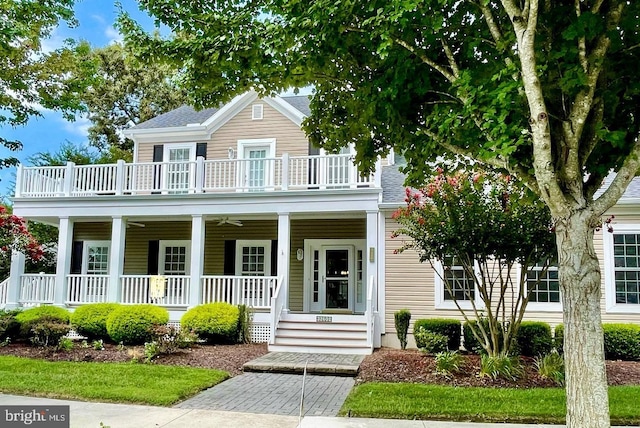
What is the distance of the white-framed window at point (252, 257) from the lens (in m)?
14.7

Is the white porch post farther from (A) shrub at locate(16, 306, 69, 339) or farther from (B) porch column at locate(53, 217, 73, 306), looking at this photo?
(B) porch column at locate(53, 217, 73, 306)

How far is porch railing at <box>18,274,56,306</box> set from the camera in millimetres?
13250

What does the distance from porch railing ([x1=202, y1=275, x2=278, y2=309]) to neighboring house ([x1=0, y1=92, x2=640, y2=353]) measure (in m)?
0.05

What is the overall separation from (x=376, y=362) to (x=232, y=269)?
266 inches

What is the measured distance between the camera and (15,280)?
1322 centimetres

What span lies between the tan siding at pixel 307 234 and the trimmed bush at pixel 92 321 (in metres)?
5.03

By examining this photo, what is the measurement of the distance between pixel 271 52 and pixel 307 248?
9.24 meters

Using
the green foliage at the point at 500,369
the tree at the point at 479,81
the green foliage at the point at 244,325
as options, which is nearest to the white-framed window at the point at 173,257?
the green foliage at the point at 244,325

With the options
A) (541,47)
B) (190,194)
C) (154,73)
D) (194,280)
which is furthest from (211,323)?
(154,73)

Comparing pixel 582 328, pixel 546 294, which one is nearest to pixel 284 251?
pixel 546 294

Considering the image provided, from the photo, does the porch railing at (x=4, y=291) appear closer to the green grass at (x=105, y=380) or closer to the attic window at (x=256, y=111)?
the green grass at (x=105, y=380)

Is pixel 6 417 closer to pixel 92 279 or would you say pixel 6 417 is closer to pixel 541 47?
pixel 541 47

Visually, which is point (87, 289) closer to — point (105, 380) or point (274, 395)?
Answer: point (105, 380)

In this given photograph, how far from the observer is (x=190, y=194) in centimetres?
1294
